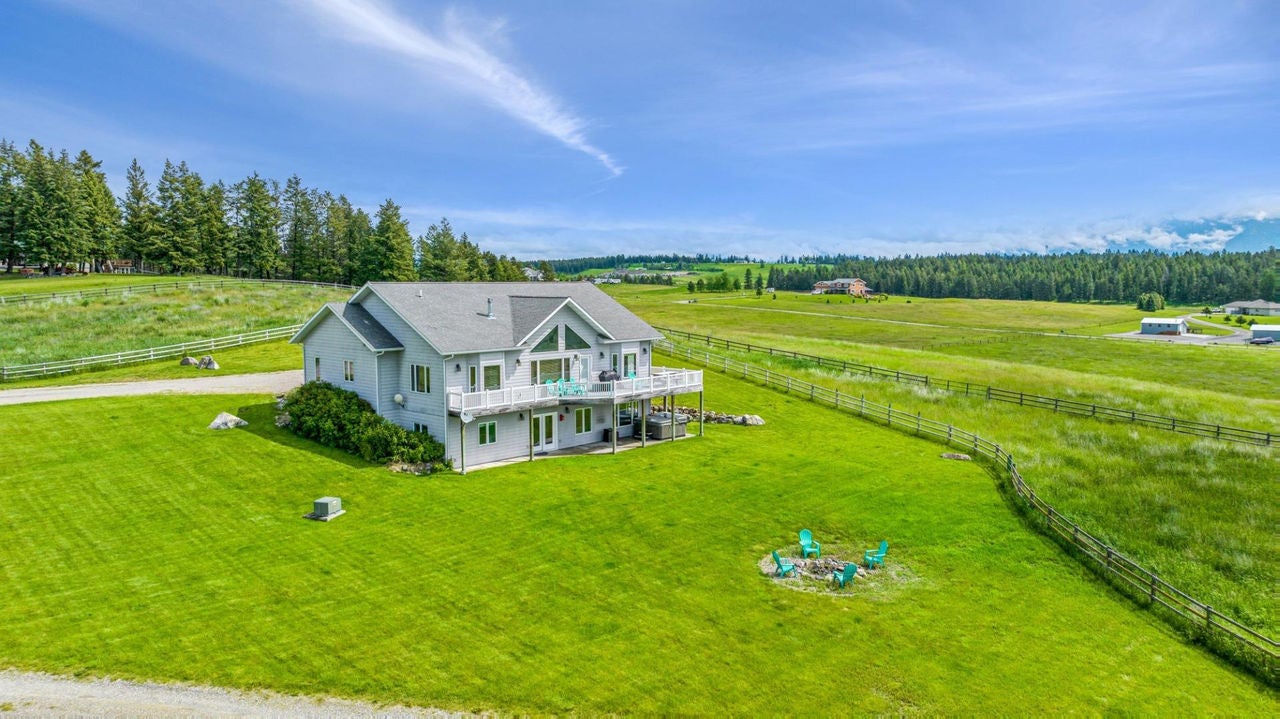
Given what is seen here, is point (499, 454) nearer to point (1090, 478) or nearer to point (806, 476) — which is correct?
point (806, 476)

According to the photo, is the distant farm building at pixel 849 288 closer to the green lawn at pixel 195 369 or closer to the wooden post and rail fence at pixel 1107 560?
the wooden post and rail fence at pixel 1107 560

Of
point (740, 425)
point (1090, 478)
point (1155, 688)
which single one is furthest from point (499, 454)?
point (1090, 478)

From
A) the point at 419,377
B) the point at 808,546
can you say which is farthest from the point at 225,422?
the point at 808,546

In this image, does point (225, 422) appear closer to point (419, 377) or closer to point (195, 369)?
point (419, 377)

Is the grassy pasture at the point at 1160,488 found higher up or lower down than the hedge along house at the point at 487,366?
lower down

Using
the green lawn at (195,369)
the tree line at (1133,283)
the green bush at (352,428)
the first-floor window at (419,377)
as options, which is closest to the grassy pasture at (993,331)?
the tree line at (1133,283)

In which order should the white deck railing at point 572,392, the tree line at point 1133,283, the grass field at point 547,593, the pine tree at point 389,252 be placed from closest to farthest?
1. the grass field at point 547,593
2. the white deck railing at point 572,392
3. the pine tree at point 389,252
4. the tree line at point 1133,283
